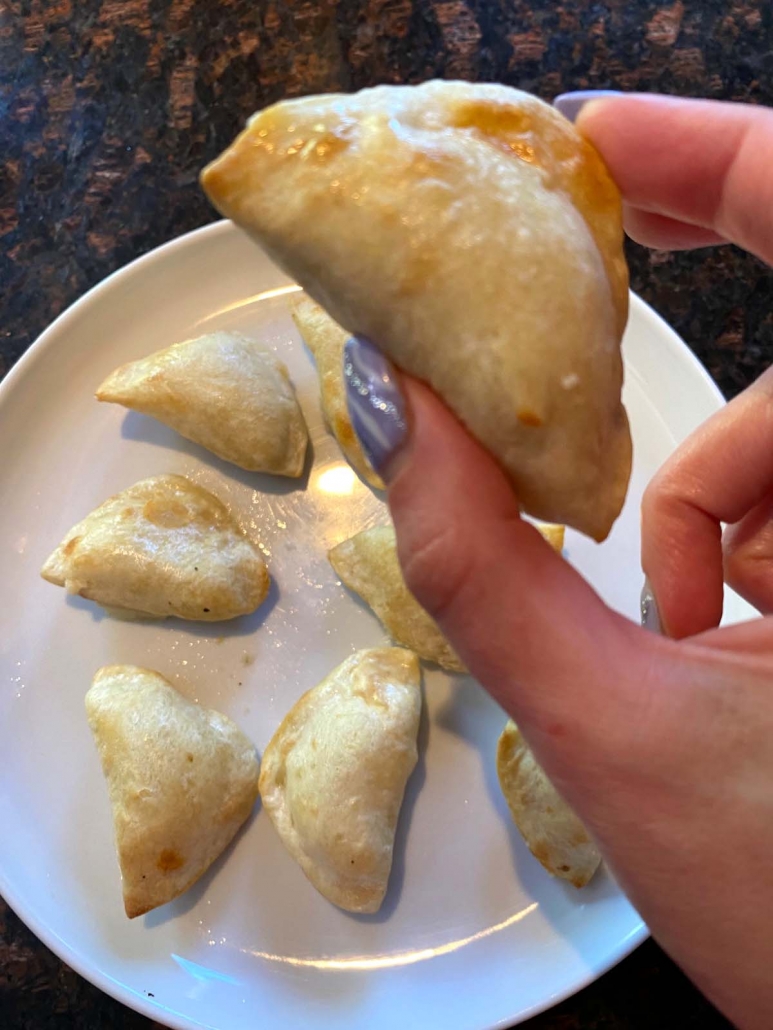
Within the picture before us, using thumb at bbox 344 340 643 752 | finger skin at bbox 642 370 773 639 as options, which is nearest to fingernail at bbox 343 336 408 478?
thumb at bbox 344 340 643 752

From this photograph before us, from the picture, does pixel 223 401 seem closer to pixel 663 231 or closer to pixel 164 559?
pixel 164 559

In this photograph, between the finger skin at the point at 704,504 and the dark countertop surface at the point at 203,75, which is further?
the dark countertop surface at the point at 203,75

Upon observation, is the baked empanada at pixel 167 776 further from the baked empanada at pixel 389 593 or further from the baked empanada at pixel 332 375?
the baked empanada at pixel 332 375

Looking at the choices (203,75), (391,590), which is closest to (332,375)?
(391,590)

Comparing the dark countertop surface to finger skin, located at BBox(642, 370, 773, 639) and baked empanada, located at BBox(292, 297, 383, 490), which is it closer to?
baked empanada, located at BBox(292, 297, 383, 490)

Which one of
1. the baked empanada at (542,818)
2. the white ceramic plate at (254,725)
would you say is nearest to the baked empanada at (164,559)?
the white ceramic plate at (254,725)

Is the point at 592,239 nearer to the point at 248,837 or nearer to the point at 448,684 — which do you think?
the point at 448,684
